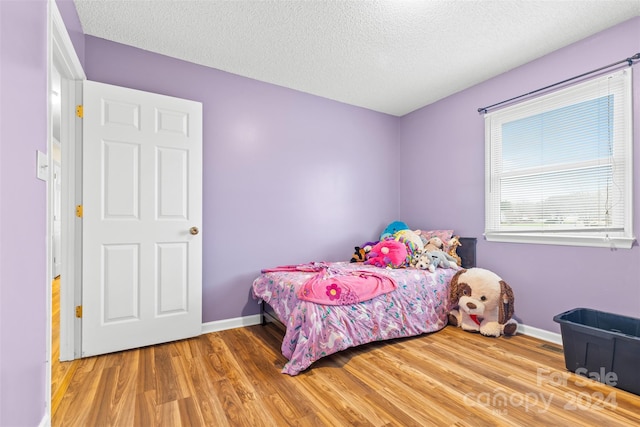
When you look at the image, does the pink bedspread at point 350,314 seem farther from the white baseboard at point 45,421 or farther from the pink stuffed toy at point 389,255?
the white baseboard at point 45,421

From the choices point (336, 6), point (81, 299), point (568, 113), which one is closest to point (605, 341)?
point (568, 113)

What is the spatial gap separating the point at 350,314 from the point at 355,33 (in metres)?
2.15

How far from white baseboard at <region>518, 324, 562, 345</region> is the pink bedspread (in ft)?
2.16

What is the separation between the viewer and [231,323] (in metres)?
2.90

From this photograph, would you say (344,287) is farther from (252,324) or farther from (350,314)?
(252,324)

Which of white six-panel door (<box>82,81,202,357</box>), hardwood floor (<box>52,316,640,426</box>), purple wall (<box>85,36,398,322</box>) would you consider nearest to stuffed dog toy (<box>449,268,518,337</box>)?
hardwood floor (<box>52,316,640,426</box>)

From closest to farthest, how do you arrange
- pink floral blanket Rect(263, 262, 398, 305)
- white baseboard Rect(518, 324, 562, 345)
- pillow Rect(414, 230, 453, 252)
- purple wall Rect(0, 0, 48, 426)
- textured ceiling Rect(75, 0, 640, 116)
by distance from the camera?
purple wall Rect(0, 0, 48, 426)
textured ceiling Rect(75, 0, 640, 116)
pink floral blanket Rect(263, 262, 398, 305)
white baseboard Rect(518, 324, 562, 345)
pillow Rect(414, 230, 453, 252)

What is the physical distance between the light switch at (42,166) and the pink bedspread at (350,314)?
159 cm

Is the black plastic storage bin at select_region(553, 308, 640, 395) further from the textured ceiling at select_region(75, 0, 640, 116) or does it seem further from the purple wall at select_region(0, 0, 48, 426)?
the purple wall at select_region(0, 0, 48, 426)

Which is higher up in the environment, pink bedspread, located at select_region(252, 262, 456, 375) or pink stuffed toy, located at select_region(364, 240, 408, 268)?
pink stuffed toy, located at select_region(364, 240, 408, 268)

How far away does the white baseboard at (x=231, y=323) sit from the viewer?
9.14 feet

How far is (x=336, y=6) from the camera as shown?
81.0 inches

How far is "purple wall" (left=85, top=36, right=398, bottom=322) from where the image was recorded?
108 inches

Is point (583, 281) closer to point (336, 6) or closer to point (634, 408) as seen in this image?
point (634, 408)
